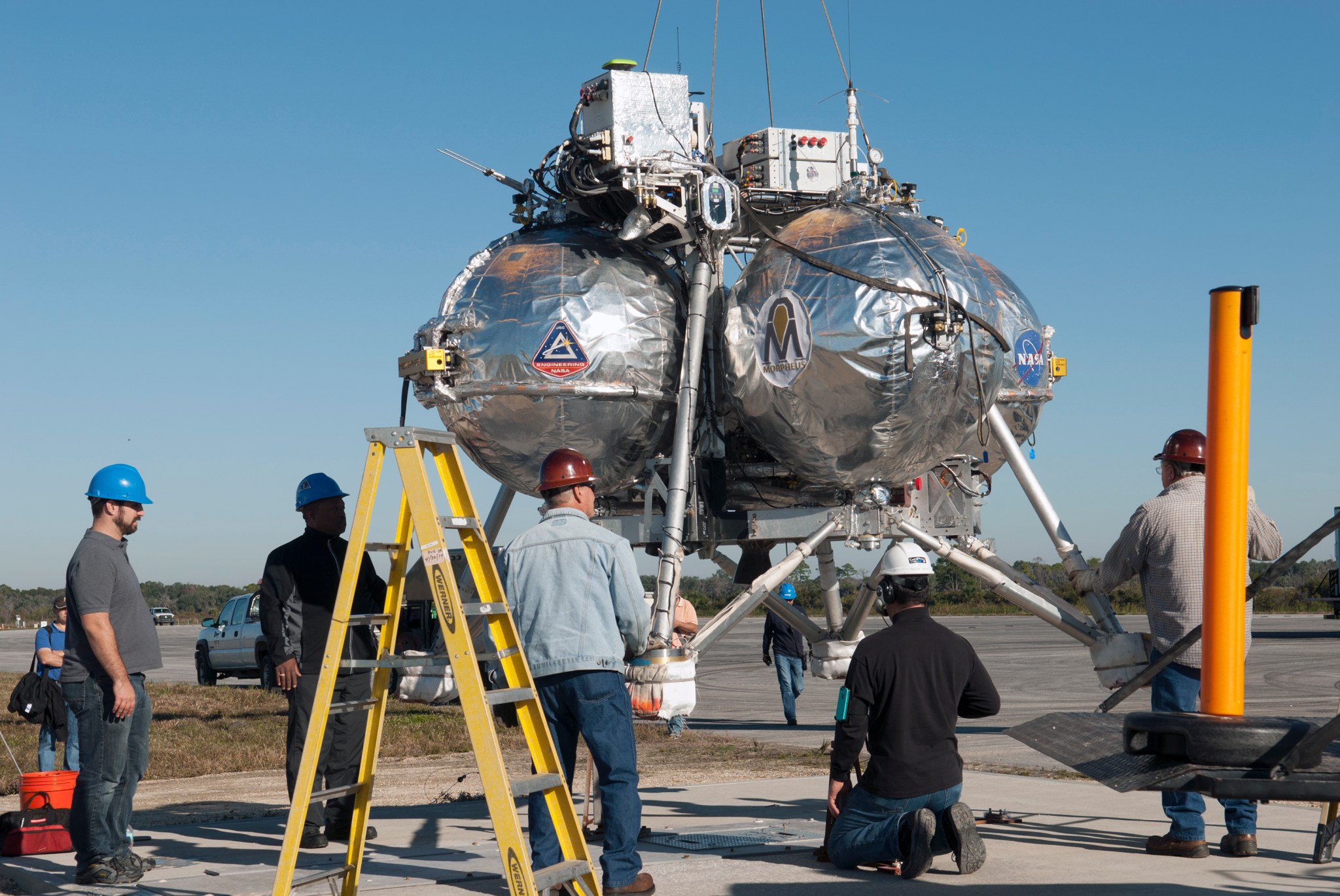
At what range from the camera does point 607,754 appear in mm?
5707

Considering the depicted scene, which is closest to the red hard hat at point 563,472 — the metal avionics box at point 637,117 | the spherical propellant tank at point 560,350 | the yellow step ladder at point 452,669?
the yellow step ladder at point 452,669

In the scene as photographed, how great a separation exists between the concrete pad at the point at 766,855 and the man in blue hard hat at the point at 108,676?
8.1 inches

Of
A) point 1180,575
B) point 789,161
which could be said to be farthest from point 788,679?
point 1180,575

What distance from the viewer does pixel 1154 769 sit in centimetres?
308

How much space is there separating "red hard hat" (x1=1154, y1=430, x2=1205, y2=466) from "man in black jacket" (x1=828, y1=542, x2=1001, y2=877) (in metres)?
1.69

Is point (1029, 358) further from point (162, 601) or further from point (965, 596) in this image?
point (162, 601)

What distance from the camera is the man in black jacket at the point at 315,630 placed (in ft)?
24.3

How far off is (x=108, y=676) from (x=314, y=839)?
156 cm

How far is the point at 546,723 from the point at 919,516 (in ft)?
18.9

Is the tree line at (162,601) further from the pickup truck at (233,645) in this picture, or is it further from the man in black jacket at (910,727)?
the man in black jacket at (910,727)

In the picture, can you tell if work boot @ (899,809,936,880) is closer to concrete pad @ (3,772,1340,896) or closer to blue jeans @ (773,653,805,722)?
concrete pad @ (3,772,1340,896)

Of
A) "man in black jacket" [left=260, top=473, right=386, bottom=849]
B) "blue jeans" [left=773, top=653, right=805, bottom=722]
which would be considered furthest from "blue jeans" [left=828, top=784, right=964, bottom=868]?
"blue jeans" [left=773, top=653, right=805, bottom=722]

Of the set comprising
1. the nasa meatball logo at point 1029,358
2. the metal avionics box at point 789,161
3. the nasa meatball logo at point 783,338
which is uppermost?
the metal avionics box at point 789,161

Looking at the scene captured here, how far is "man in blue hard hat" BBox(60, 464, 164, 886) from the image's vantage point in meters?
6.32
